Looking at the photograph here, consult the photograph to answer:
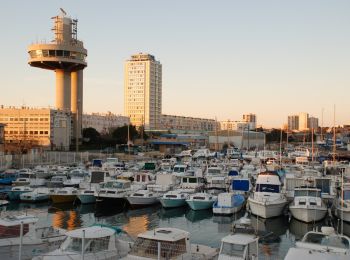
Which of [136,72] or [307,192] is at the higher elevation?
[136,72]

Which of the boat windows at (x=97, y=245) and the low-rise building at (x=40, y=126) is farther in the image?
the low-rise building at (x=40, y=126)

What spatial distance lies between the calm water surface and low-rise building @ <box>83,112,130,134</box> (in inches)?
4266

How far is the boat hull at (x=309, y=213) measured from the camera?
996 inches

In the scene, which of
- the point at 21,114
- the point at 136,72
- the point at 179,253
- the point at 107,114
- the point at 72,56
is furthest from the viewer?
the point at 136,72

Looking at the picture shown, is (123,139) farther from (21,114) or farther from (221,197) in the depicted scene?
(221,197)

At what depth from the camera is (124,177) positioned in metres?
40.8

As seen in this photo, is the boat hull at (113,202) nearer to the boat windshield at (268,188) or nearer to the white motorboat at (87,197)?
the white motorboat at (87,197)

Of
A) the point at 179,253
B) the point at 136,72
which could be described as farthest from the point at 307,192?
the point at 136,72

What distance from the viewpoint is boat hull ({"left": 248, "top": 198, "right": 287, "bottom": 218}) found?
86.7ft

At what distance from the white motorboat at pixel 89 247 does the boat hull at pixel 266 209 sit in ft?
43.6

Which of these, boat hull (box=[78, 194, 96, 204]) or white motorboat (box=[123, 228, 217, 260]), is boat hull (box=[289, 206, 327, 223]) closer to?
white motorboat (box=[123, 228, 217, 260])

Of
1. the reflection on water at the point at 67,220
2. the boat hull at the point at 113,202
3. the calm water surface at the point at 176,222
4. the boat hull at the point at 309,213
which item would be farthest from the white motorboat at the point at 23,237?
the boat hull at the point at 113,202

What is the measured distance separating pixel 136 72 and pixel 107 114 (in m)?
43.2

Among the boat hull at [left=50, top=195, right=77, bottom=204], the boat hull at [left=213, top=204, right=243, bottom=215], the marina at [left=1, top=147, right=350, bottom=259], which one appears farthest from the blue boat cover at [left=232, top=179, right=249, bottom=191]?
the boat hull at [left=50, top=195, right=77, bottom=204]
